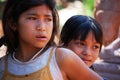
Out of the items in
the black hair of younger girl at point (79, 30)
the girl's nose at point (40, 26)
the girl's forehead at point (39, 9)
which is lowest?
the black hair of younger girl at point (79, 30)

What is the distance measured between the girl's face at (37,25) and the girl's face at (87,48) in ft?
1.30

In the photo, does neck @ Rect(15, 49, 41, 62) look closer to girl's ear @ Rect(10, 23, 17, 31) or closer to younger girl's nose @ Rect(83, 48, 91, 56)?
girl's ear @ Rect(10, 23, 17, 31)

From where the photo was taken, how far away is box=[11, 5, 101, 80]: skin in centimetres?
158

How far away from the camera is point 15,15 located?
1.70m

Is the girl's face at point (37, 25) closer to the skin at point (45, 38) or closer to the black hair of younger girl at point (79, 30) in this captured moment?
the skin at point (45, 38)

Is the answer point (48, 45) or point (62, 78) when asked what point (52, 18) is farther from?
point (62, 78)

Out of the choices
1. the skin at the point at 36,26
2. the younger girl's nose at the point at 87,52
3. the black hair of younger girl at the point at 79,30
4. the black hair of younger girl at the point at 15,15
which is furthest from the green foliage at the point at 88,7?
the skin at the point at 36,26

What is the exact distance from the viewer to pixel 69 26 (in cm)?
209

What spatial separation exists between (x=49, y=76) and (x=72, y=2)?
15.4m

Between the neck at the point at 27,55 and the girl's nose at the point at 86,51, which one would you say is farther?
the girl's nose at the point at 86,51

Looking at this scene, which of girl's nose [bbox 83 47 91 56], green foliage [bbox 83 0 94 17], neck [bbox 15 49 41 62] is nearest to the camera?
neck [bbox 15 49 41 62]

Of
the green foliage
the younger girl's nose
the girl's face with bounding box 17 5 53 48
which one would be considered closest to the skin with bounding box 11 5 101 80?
the girl's face with bounding box 17 5 53 48

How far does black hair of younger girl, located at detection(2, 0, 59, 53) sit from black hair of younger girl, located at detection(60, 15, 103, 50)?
1.07 ft

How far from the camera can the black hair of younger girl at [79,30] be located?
6.68 ft
